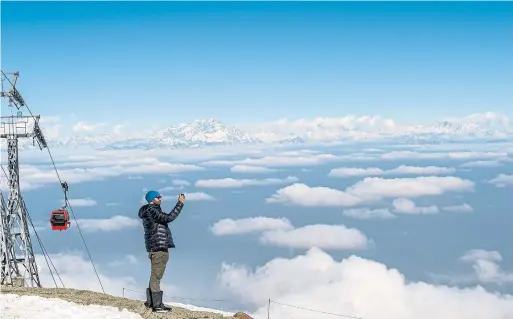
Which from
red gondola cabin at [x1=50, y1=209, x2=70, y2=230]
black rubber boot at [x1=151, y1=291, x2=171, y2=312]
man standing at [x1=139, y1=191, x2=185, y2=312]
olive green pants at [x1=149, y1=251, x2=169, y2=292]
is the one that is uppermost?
red gondola cabin at [x1=50, y1=209, x2=70, y2=230]

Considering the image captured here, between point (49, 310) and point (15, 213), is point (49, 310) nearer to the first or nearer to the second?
point (49, 310)

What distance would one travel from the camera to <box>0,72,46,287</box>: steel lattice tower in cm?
3006

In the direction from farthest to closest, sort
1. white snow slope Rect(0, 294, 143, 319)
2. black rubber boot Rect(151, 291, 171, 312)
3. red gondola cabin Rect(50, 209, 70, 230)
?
1. red gondola cabin Rect(50, 209, 70, 230)
2. black rubber boot Rect(151, 291, 171, 312)
3. white snow slope Rect(0, 294, 143, 319)

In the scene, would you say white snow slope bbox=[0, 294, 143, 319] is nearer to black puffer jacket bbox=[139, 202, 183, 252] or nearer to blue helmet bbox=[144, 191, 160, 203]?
black puffer jacket bbox=[139, 202, 183, 252]

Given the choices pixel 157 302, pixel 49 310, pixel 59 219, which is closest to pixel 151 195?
pixel 157 302

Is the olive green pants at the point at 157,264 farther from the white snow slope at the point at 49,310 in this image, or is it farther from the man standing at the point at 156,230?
the white snow slope at the point at 49,310

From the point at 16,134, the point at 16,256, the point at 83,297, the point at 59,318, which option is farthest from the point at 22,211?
the point at 59,318

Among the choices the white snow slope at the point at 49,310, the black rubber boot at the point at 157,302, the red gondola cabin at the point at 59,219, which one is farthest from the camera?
the red gondola cabin at the point at 59,219

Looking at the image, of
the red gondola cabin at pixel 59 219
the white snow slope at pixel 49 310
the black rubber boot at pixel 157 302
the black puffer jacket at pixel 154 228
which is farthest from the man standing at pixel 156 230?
the red gondola cabin at pixel 59 219

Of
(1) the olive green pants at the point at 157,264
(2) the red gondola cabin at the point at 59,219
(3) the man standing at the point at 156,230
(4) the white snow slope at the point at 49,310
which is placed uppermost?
(2) the red gondola cabin at the point at 59,219

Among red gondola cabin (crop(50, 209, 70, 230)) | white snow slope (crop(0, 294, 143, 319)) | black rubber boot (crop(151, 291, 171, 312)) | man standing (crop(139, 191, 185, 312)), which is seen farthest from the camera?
red gondola cabin (crop(50, 209, 70, 230))

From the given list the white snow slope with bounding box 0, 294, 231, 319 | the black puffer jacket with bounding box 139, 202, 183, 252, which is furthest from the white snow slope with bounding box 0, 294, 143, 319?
the black puffer jacket with bounding box 139, 202, 183, 252

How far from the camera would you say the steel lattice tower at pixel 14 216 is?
30062 mm

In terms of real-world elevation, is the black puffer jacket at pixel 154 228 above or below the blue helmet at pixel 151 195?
below
